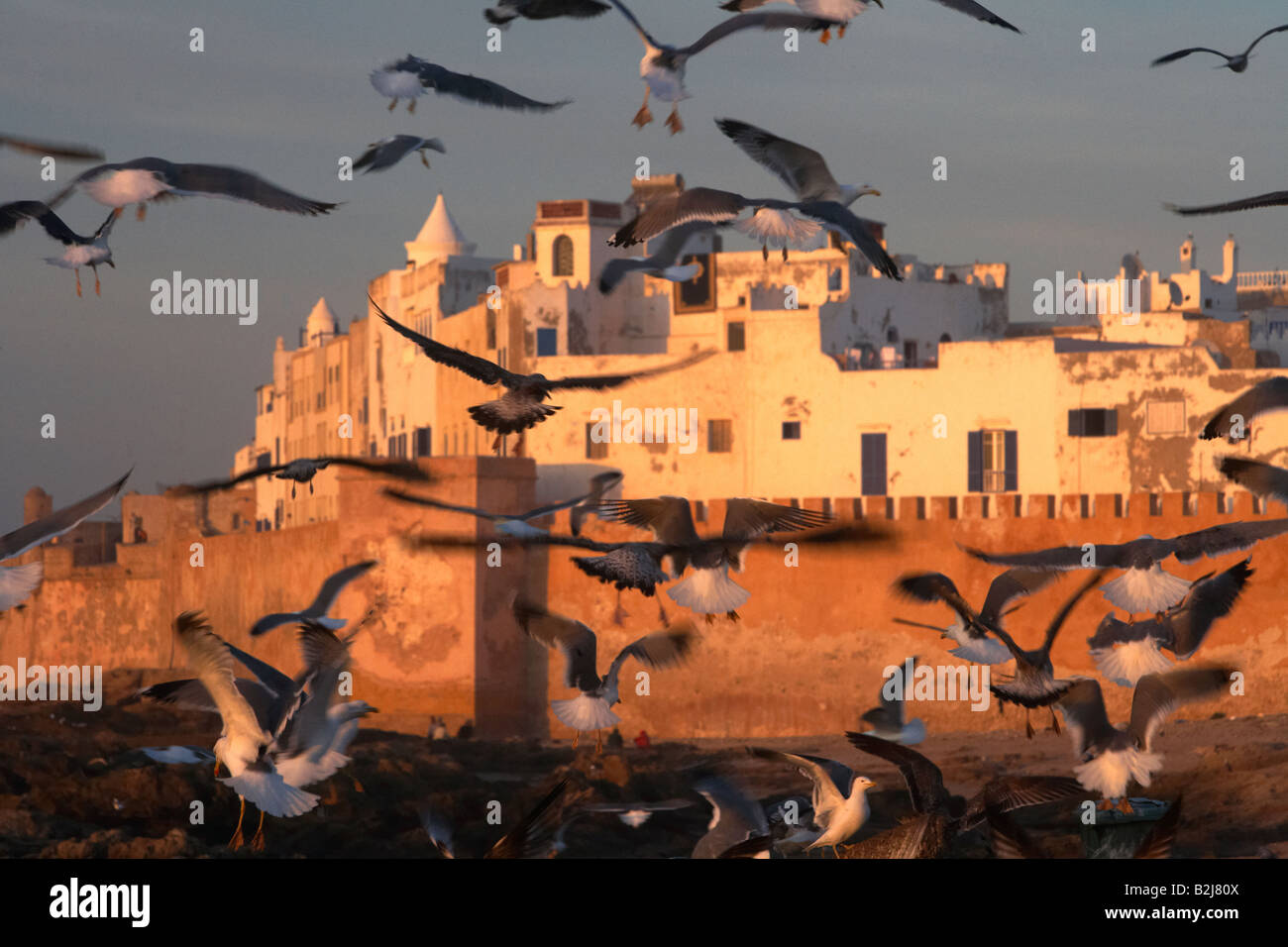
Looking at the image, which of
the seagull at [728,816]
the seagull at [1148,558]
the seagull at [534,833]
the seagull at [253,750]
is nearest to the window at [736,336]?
the seagull at [1148,558]

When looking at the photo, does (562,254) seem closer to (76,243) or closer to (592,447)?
(592,447)

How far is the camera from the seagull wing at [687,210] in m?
16.4

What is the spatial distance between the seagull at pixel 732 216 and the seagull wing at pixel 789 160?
0.28 m

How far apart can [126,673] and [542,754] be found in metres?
22.6

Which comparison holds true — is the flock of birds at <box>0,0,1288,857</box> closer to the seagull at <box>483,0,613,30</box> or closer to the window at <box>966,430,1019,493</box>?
the seagull at <box>483,0,613,30</box>

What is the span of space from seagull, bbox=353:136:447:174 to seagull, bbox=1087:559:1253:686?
7.99 metres

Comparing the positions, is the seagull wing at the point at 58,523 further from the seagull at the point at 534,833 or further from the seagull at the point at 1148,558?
the seagull at the point at 1148,558

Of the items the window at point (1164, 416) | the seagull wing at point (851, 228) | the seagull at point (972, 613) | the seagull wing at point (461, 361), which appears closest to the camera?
the seagull wing at point (851, 228)

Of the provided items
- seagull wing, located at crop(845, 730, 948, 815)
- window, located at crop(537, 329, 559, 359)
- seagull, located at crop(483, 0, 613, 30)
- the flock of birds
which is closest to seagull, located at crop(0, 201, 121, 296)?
the flock of birds

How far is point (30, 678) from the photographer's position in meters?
57.5

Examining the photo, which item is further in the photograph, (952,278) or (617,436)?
(952,278)

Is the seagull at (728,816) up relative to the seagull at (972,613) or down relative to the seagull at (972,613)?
down
